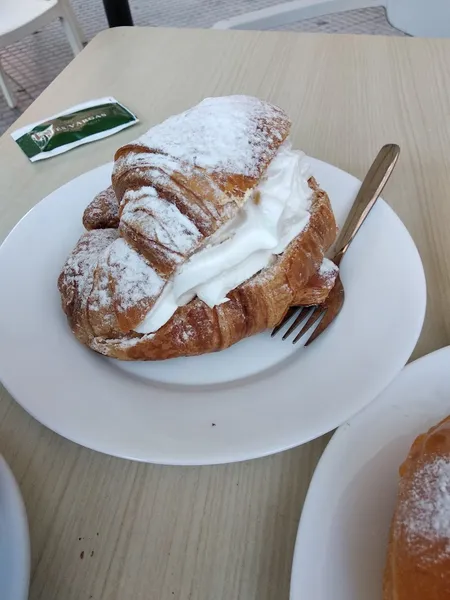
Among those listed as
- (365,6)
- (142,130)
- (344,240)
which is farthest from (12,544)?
(365,6)

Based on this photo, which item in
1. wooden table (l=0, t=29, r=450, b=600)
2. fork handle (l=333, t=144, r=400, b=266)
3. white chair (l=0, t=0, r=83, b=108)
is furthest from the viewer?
white chair (l=0, t=0, r=83, b=108)

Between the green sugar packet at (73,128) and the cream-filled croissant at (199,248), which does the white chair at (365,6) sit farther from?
the cream-filled croissant at (199,248)

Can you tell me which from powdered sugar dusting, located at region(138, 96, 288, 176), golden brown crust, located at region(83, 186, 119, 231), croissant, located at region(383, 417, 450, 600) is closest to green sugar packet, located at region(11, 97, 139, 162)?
golden brown crust, located at region(83, 186, 119, 231)

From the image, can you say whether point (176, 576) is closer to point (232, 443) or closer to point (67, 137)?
point (232, 443)

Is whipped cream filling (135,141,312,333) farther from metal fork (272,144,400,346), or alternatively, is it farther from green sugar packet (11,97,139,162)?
green sugar packet (11,97,139,162)

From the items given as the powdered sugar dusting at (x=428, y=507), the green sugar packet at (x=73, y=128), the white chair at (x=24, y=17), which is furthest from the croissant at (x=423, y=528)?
the white chair at (x=24, y=17)
